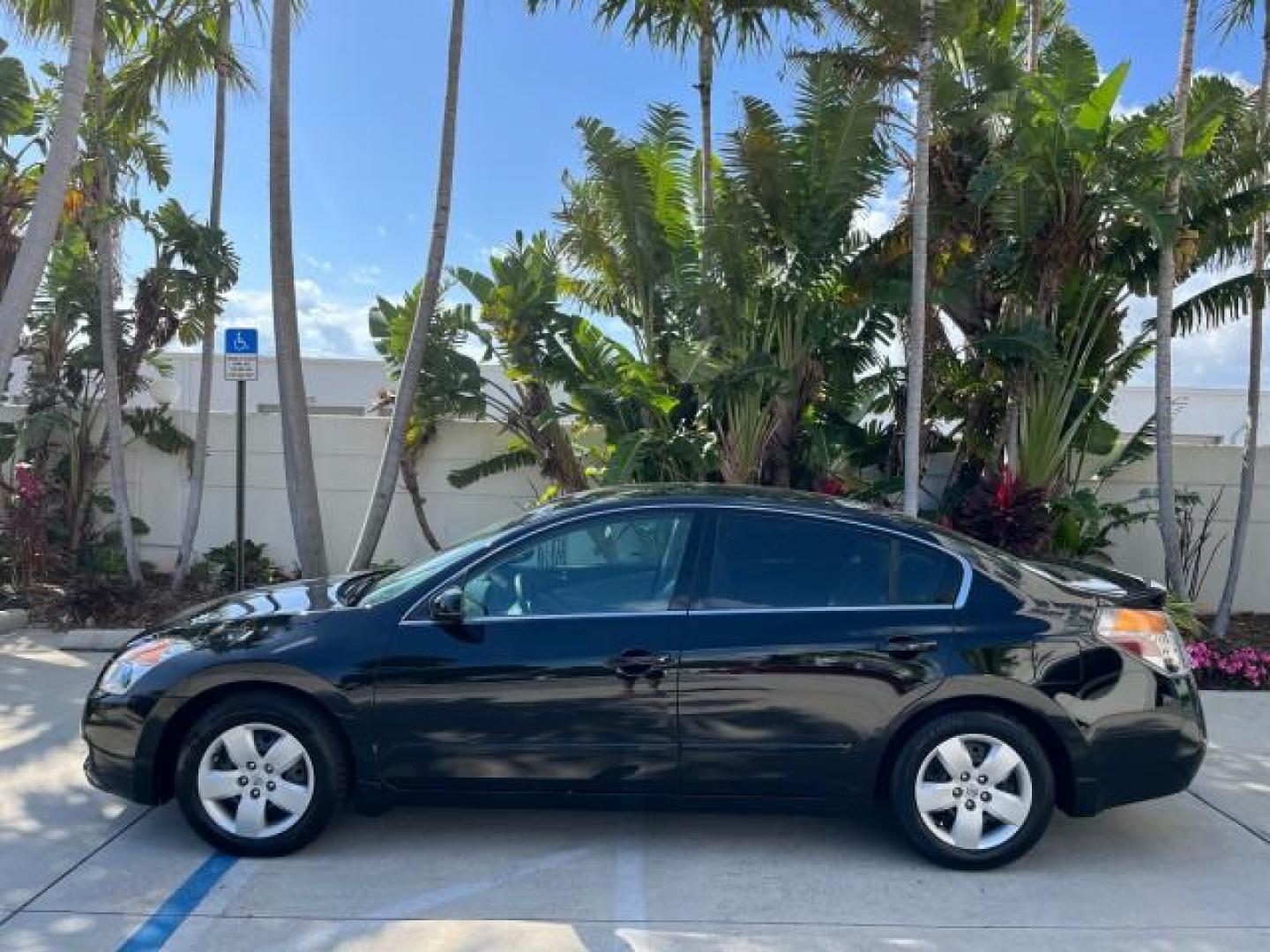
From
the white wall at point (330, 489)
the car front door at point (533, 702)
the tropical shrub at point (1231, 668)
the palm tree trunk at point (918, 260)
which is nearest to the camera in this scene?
the car front door at point (533, 702)

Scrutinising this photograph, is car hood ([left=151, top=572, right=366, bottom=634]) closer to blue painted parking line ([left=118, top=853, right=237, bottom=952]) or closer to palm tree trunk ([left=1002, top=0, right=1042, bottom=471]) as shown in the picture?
blue painted parking line ([left=118, top=853, right=237, bottom=952])

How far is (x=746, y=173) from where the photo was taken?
9586mm

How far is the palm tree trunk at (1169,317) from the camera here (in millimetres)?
8383

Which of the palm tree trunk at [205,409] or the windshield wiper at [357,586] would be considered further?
the palm tree trunk at [205,409]

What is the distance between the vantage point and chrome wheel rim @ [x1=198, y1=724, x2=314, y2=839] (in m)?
4.42

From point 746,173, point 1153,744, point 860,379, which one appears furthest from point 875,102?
point 1153,744

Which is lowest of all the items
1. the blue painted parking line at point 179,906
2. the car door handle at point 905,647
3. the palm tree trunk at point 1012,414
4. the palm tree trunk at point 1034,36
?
the blue painted parking line at point 179,906

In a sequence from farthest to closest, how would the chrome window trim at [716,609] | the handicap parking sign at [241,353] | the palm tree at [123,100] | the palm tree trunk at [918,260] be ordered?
the palm tree at [123,100], the handicap parking sign at [241,353], the palm tree trunk at [918,260], the chrome window trim at [716,609]

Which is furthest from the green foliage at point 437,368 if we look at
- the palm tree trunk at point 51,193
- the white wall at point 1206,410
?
the white wall at point 1206,410

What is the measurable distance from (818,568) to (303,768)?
2.31m

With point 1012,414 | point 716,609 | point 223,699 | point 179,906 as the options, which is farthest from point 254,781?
point 1012,414

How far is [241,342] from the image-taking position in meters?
8.75

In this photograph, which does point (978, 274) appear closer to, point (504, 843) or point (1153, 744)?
point (1153, 744)

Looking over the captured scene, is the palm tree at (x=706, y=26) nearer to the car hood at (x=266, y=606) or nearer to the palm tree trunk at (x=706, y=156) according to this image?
the palm tree trunk at (x=706, y=156)
